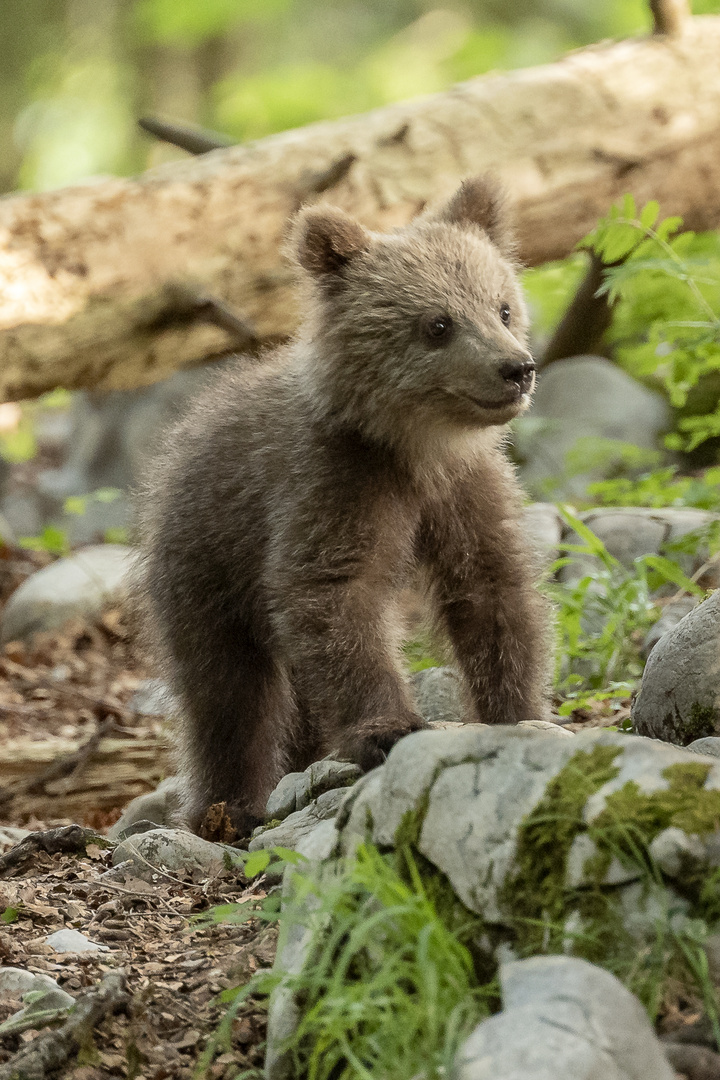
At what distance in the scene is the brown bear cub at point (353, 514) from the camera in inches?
156

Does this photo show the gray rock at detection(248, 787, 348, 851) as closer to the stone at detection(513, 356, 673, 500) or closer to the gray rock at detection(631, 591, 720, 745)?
the gray rock at detection(631, 591, 720, 745)

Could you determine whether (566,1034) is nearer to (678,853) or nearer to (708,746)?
(678,853)

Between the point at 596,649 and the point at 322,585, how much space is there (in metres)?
2.03

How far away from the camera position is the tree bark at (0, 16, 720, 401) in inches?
272

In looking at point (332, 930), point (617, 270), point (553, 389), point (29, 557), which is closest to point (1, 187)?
point (29, 557)

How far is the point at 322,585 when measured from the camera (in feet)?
13.0

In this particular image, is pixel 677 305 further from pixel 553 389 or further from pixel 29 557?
pixel 29 557

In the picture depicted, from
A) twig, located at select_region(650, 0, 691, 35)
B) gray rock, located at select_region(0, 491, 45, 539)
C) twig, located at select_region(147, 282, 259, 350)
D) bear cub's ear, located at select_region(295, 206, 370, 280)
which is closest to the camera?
bear cub's ear, located at select_region(295, 206, 370, 280)

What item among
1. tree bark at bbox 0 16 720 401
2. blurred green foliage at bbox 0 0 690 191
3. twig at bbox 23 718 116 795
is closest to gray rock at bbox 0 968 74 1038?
twig at bbox 23 718 116 795

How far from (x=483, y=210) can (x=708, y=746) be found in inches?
95.4

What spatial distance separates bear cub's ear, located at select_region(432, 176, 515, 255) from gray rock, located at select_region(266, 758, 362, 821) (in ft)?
7.23

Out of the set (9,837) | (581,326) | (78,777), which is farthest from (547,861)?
(581,326)

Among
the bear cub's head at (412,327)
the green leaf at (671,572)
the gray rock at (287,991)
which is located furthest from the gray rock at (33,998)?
the green leaf at (671,572)

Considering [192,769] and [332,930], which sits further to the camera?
[192,769]
